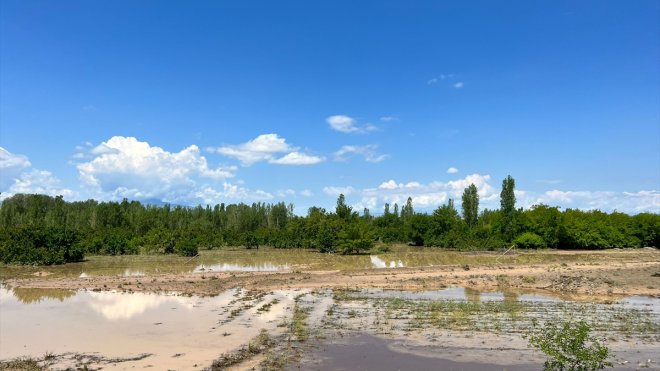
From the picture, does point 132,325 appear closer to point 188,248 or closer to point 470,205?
point 188,248

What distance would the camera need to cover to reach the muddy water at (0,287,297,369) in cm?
1593

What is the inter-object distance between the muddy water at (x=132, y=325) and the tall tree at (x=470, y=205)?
80.5 m

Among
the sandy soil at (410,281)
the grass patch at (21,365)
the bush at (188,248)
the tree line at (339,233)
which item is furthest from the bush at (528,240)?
the grass patch at (21,365)

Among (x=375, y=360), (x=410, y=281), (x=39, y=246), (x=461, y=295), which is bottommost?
(x=375, y=360)

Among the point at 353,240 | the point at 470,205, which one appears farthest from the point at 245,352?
the point at 470,205

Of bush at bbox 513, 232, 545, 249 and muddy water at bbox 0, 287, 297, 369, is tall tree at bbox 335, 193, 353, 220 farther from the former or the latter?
muddy water at bbox 0, 287, 297, 369

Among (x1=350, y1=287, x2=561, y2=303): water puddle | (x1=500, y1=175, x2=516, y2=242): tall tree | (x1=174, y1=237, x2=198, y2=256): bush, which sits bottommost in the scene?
(x1=350, y1=287, x2=561, y2=303): water puddle

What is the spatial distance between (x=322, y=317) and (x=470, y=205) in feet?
282

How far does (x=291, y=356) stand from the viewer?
49.4 ft

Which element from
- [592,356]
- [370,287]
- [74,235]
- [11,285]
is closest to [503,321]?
[592,356]

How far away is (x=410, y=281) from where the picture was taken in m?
34.2

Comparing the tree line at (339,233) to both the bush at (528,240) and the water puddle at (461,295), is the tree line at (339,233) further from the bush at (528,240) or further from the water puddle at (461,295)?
the water puddle at (461,295)

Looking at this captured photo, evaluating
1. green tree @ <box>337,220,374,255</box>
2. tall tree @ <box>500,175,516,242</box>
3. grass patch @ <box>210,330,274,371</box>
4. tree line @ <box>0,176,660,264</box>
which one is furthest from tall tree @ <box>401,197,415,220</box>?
grass patch @ <box>210,330,274,371</box>

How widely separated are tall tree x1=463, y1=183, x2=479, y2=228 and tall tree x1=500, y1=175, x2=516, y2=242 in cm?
1433
